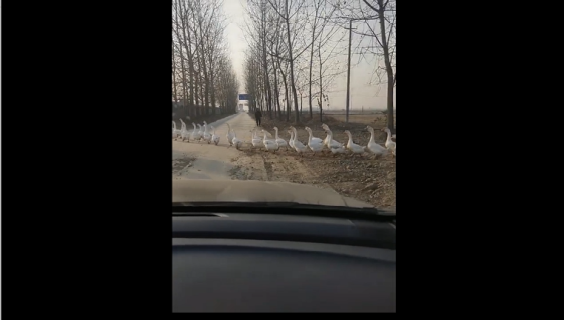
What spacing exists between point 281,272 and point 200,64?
1292 millimetres

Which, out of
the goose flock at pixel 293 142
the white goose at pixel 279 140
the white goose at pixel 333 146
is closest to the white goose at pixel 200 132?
the goose flock at pixel 293 142

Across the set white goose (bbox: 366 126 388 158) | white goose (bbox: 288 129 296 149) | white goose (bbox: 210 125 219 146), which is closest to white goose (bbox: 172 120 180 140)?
white goose (bbox: 210 125 219 146)

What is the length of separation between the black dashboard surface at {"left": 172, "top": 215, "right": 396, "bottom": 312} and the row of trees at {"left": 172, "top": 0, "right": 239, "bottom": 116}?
710 millimetres

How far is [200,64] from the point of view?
2293mm

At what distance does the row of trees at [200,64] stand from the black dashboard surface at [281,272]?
0.71 metres

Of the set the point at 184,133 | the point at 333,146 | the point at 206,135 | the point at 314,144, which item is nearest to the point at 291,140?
the point at 314,144

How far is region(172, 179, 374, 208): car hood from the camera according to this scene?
224 cm

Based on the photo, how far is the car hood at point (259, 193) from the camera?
224cm

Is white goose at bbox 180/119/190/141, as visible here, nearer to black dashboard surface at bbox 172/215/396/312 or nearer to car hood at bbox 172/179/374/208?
car hood at bbox 172/179/374/208
